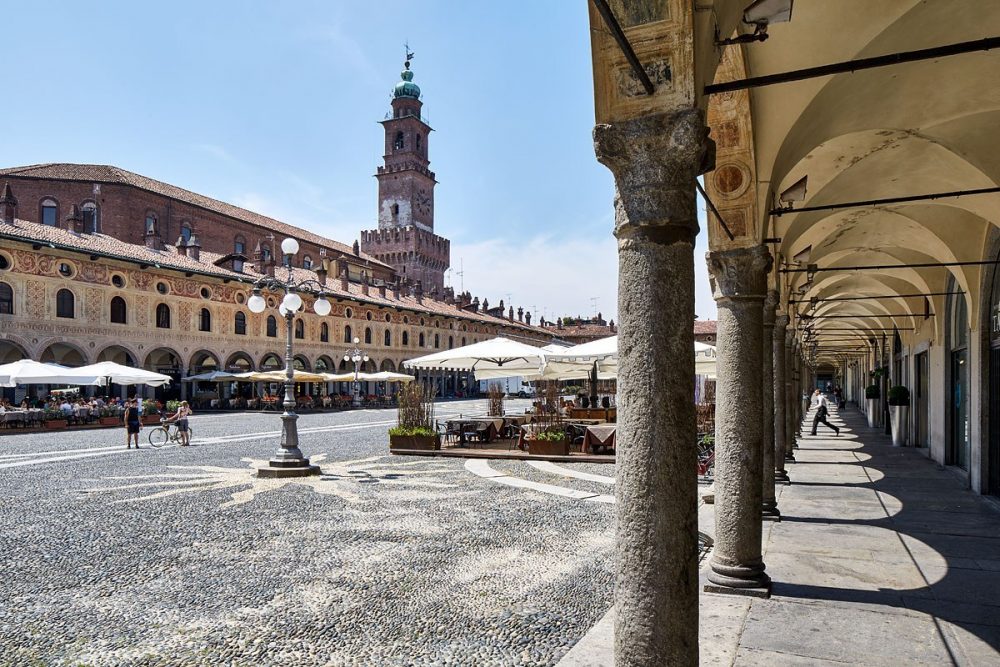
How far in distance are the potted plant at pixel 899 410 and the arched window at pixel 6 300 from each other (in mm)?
30081

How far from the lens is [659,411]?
9.57ft

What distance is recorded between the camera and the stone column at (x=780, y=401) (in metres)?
10.0

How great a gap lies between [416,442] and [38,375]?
46.5ft

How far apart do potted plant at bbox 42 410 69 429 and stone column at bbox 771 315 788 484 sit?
22640mm

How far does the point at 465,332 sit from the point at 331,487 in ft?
155

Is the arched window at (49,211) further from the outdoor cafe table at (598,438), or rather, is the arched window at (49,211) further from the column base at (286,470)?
the outdoor cafe table at (598,438)

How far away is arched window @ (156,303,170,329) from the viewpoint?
32.4 m

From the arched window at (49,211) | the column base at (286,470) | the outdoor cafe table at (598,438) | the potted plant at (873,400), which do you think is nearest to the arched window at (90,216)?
the arched window at (49,211)

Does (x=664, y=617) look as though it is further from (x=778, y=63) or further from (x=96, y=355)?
(x=96, y=355)

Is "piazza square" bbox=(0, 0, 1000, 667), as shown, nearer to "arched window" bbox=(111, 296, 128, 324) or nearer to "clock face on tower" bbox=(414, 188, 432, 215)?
"arched window" bbox=(111, 296, 128, 324)

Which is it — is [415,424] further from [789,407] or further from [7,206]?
[7,206]

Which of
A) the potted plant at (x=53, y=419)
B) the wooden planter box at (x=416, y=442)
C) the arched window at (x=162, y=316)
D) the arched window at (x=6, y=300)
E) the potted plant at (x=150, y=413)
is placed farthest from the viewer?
the arched window at (x=162, y=316)

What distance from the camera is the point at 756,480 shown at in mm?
5070

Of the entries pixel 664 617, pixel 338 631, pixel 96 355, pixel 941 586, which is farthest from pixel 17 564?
pixel 96 355
